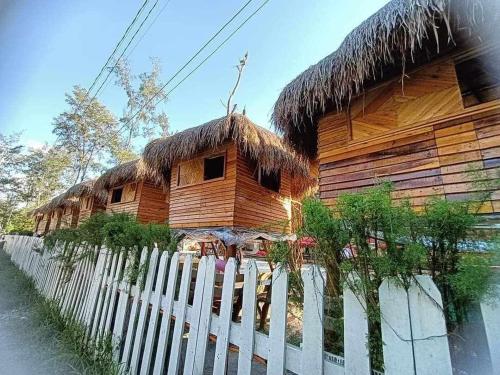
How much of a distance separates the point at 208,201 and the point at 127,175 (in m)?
5.75

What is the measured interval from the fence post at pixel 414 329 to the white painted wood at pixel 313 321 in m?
0.28

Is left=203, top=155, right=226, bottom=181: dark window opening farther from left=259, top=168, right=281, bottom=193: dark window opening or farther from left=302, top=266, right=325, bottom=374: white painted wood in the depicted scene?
left=302, top=266, right=325, bottom=374: white painted wood

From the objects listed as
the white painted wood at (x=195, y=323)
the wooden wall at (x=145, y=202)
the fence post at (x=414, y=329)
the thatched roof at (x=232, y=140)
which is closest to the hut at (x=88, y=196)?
the wooden wall at (x=145, y=202)

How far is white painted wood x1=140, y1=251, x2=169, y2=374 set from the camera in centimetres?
209

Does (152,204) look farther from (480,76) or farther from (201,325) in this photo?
(480,76)

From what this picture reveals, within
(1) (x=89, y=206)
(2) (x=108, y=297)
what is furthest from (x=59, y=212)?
(2) (x=108, y=297)

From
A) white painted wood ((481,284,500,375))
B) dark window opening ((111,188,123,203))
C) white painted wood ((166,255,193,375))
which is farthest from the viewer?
dark window opening ((111,188,123,203))

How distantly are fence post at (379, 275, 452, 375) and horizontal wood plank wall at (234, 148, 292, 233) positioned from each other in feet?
19.9

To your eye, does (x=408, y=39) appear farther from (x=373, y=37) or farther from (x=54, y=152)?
(x=54, y=152)

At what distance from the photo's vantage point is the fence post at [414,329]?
87cm

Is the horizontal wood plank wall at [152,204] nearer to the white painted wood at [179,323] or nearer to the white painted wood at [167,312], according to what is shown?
the white painted wood at [167,312]

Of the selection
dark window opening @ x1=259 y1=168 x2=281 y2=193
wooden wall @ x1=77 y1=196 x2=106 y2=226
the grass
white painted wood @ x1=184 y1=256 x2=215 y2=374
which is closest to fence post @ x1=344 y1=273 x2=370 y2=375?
white painted wood @ x1=184 y1=256 x2=215 y2=374

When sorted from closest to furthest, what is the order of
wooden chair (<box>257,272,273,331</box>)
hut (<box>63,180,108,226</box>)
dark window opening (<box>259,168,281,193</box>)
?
wooden chair (<box>257,272,273,331</box>) < dark window opening (<box>259,168,281,193</box>) < hut (<box>63,180,108,226</box>)

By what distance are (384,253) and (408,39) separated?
4.29 metres
